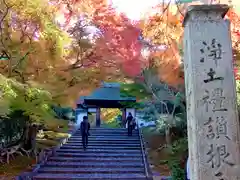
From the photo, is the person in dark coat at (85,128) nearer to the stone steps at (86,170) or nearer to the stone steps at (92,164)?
the stone steps at (92,164)

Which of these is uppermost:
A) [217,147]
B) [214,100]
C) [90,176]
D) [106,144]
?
[214,100]

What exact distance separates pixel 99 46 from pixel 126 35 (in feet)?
4.47

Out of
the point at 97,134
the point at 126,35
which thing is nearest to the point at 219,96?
the point at 126,35

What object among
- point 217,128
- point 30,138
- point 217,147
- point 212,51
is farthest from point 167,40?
point 30,138

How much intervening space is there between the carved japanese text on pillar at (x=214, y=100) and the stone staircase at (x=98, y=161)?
257 inches

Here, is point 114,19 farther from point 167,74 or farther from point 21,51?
point 21,51

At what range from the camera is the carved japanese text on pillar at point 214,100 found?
4.78 metres

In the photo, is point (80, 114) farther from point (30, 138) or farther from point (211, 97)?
point (211, 97)

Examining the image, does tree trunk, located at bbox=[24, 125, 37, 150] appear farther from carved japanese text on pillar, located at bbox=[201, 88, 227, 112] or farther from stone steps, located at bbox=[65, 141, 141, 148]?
carved japanese text on pillar, located at bbox=[201, 88, 227, 112]

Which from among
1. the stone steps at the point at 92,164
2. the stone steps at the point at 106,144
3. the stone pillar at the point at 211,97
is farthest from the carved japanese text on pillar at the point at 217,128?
the stone steps at the point at 106,144

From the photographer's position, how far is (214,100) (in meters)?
4.79

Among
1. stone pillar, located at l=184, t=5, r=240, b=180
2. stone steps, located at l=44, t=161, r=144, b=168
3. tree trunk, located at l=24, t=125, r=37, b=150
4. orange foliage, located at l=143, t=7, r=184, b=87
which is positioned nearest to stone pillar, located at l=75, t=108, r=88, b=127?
tree trunk, located at l=24, t=125, r=37, b=150

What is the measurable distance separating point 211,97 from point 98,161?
31.2 ft

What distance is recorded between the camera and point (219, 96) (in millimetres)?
4805
